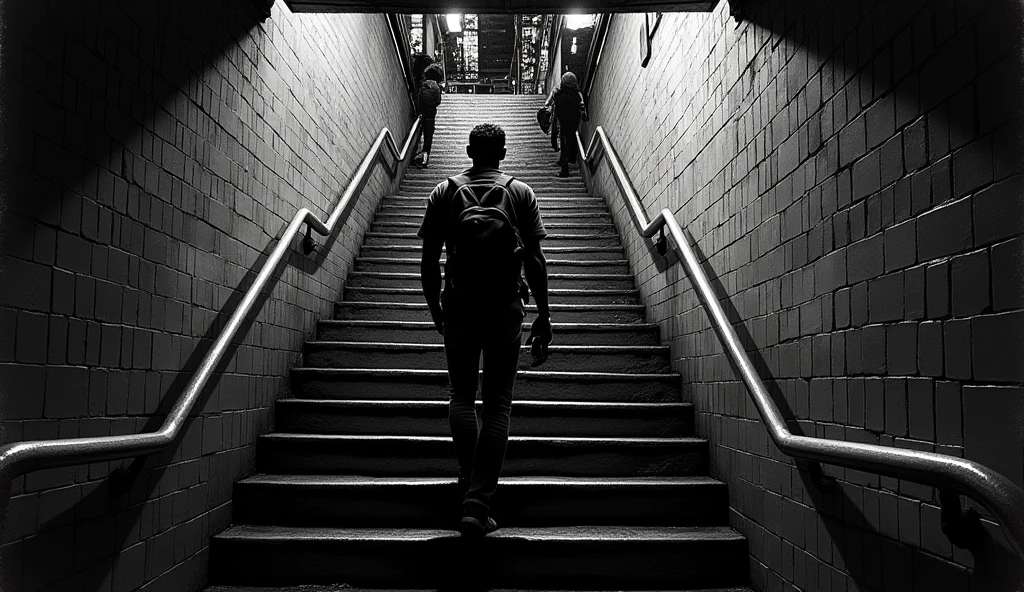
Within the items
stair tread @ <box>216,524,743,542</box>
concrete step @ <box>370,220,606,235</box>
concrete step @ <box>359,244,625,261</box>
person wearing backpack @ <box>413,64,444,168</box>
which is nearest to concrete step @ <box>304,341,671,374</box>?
stair tread @ <box>216,524,743,542</box>

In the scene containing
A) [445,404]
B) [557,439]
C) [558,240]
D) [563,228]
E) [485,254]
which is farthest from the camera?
Answer: [563,228]

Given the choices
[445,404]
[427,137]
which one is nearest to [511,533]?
[445,404]

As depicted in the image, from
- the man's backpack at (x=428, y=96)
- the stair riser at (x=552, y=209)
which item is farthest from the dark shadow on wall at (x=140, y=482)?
the man's backpack at (x=428, y=96)

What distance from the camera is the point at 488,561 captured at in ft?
9.06

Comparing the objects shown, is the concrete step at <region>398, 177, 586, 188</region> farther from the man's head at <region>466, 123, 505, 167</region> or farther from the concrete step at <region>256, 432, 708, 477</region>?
the man's head at <region>466, 123, 505, 167</region>

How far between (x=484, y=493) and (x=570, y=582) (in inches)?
19.5

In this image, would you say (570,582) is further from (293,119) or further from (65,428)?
(293,119)

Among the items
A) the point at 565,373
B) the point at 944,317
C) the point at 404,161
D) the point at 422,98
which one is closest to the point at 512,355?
the point at 565,373

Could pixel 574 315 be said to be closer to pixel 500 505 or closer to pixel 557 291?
pixel 557 291

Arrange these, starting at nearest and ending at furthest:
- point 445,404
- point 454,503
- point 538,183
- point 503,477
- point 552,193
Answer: point 454,503 < point 503,477 < point 445,404 < point 552,193 < point 538,183

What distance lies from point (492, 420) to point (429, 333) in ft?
6.07

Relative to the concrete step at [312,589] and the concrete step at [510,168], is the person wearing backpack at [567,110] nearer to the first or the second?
the concrete step at [510,168]

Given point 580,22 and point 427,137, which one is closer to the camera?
point 427,137

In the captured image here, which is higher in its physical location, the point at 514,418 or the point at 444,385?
the point at 444,385
